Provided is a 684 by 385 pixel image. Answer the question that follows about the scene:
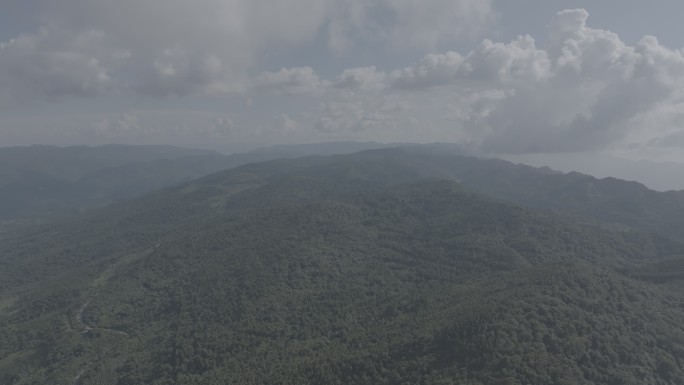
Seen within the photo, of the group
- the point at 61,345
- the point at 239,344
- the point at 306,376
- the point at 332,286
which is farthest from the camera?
the point at 332,286

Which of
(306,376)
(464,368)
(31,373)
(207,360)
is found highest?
(464,368)

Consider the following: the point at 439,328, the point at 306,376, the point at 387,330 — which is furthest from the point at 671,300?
the point at 306,376

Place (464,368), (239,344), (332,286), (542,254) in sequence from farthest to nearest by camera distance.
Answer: (542,254), (332,286), (239,344), (464,368)

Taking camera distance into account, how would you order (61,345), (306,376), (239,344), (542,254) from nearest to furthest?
(306,376)
(239,344)
(61,345)
(542,254)

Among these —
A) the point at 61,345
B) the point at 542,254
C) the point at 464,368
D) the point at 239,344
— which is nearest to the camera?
the point at 464,368

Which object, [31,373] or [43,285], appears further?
[43,285]

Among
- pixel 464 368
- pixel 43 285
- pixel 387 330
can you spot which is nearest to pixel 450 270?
pixel 387 330

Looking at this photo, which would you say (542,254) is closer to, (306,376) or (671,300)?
(671,300)

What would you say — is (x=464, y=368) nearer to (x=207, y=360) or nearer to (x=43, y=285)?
(x=207, y=360)

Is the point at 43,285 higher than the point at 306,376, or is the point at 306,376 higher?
the point at 306,376
